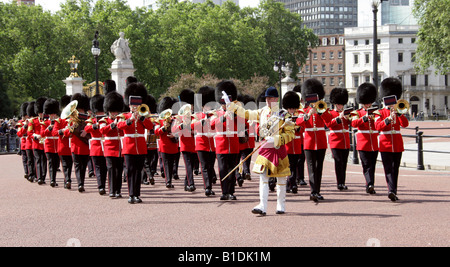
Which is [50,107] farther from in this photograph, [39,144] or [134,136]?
[134,136]

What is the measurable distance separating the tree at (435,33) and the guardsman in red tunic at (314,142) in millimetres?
23431

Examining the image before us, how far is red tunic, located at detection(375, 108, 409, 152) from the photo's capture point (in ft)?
30.4

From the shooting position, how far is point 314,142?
Answer: 955 cm

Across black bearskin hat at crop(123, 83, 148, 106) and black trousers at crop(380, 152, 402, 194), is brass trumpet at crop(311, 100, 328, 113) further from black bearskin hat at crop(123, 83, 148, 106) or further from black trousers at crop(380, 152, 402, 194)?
black bearskin hat at crop(123, 83, 148, 106)

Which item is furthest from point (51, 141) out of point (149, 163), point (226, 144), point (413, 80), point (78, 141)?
point (413, 80)

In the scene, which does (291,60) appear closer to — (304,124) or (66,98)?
(66,98)

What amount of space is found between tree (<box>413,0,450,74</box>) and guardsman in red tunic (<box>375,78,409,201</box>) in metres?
23.5

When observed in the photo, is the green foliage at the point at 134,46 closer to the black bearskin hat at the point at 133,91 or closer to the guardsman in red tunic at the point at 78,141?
the guardsman in red tunic at the point at 78,141

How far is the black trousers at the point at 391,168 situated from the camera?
9121 millimetres

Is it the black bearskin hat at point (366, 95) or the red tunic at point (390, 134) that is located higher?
the black bearskin hat at point (366, 95)

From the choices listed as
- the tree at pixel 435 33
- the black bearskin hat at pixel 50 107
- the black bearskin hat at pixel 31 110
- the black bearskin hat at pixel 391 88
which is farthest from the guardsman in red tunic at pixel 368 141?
the tree at pixel 435 33

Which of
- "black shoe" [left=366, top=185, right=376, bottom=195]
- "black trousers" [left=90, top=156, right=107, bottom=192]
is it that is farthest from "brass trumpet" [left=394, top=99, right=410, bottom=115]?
"black trousers" [left=90, top=156, right=107, bottom=192]

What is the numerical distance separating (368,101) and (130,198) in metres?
4.26

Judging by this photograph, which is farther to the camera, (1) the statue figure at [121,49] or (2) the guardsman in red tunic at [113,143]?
(1) the statue figure at [121,49]
